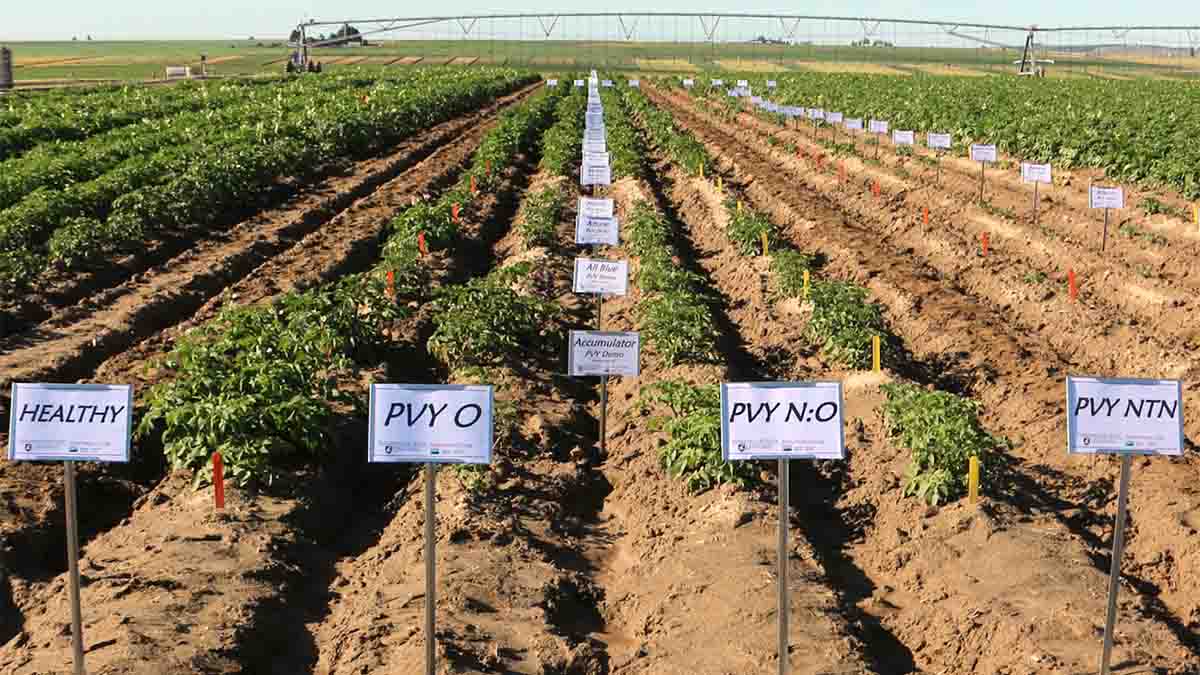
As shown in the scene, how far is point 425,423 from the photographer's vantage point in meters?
6.42

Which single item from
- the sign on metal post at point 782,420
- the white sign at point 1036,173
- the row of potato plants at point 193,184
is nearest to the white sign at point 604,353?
the sign on metal post at point 782,420

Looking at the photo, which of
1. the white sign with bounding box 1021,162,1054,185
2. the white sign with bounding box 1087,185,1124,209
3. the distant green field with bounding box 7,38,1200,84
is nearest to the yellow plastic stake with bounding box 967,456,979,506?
the white sign with bounding box 1087,185,1124,209

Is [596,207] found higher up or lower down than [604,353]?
higher up

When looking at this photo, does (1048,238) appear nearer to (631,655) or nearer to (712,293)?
(712,293)

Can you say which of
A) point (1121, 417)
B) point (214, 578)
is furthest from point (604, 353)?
point (1121, 417)

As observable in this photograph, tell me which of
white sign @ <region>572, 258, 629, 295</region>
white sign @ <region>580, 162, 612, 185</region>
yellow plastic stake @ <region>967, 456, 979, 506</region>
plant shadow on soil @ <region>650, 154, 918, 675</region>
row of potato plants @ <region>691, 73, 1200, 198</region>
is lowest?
plant shadow on soil @ <region>650, 154, 918, 675</region>

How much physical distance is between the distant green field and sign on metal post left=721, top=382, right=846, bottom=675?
8127 centimetres

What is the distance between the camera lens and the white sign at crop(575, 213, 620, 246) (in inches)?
529

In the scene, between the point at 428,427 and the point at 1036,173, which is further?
the point at 1036,173

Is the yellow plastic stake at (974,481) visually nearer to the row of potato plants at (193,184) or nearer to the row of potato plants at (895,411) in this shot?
the row of potato plants at (895,411)

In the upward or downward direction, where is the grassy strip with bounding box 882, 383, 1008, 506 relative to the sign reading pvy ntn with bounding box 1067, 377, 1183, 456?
downward

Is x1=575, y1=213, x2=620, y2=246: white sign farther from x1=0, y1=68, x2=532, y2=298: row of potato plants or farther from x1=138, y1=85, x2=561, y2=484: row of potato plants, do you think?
x1=0, y1=68, x2=532, y2=298: row of potato plants

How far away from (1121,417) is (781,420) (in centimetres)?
177

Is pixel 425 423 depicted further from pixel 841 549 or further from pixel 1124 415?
pixel 841 549
